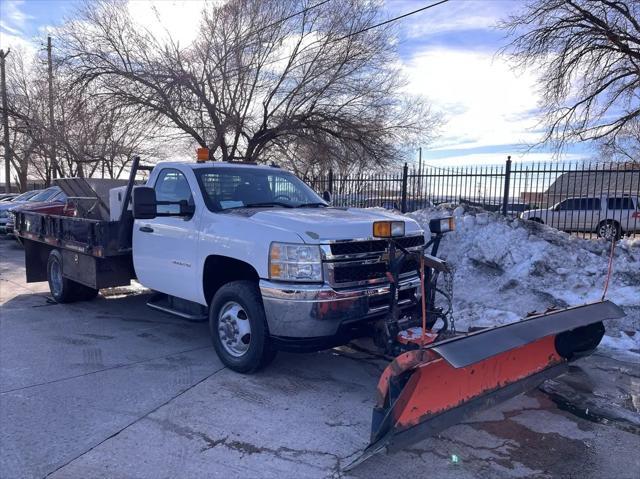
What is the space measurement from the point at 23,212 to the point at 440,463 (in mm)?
8321

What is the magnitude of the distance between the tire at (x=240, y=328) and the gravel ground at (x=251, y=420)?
20cm

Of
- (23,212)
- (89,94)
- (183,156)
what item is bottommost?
(23,212)

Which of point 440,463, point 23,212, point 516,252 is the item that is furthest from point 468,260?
point 23,212

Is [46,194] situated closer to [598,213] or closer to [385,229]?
[385,229]

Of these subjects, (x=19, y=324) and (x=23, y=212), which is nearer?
(x=19, y=324)

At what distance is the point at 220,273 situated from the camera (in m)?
5.36

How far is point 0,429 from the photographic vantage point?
396 cm

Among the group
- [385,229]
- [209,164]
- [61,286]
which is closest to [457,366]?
[385,229]

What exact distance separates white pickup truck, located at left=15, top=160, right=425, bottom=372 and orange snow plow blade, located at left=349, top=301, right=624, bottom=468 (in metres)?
Result: 1.03

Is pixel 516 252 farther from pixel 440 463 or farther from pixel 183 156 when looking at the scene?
pixel 183 156

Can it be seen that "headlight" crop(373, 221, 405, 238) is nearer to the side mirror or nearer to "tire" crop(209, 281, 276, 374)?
"tire" crop(209, 281, 276, 374)

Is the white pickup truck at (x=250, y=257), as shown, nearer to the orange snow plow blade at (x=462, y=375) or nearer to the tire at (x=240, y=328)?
the tire at (x=240, y=328)

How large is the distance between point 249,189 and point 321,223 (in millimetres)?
1517

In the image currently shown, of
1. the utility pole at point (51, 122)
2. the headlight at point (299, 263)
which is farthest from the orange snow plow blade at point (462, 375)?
the utility pole at point (51, 122)
